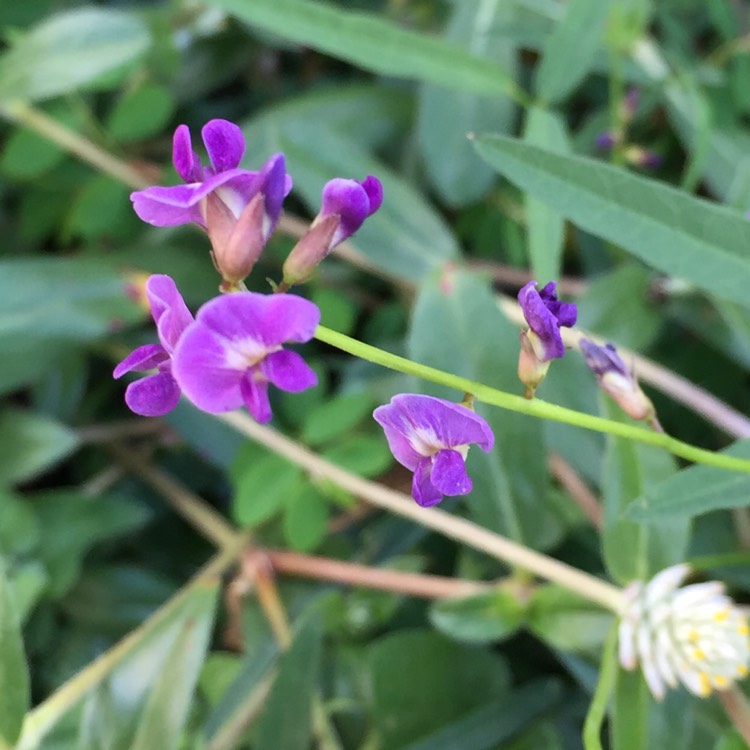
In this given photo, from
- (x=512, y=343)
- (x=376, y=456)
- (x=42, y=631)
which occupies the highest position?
(x=512, y=343)

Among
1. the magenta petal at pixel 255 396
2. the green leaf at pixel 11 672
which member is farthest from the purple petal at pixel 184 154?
the green leaf at pixel 11 672

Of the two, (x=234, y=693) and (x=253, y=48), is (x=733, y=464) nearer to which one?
Answer: (x=234, y=693)

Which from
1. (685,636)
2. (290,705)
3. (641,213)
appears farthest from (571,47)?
(290,705)

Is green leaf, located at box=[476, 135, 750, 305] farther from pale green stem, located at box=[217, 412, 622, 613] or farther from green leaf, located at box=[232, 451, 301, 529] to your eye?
green leaf, located at box=[232, 451, 301, 529]

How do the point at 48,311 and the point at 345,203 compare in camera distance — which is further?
the point at 48,311

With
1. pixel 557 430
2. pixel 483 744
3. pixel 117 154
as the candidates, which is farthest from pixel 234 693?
pixel 117 154

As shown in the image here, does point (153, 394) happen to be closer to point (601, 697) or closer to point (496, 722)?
point (601, 697)

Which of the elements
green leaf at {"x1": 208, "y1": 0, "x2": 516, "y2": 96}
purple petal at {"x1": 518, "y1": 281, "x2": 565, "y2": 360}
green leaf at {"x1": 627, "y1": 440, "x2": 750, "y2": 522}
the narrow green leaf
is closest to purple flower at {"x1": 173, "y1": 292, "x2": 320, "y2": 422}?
purple petal at {"x1": 518, "y1": 281, "x2": 565, "y2": 360}

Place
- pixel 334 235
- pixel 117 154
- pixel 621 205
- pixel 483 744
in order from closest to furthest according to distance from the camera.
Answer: pixel 334 235 → pixel 621 205 → pixel 483 744 → pixel 117 154
